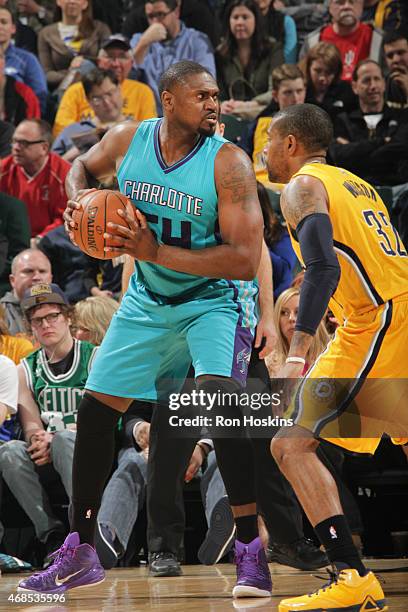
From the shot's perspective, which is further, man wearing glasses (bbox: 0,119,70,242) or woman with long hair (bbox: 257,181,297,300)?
man wearing glasses (bbox: 0,119,70,242)

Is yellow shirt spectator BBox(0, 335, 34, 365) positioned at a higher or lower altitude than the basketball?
lower

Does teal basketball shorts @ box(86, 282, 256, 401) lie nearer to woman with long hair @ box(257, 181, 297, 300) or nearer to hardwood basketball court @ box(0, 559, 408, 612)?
hardwood basketball court @ box(0, 559, 408, 612)

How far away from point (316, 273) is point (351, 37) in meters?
→ 5.39

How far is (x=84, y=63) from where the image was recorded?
7707 millimetres

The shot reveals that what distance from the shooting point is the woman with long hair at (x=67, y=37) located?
8.09 metres

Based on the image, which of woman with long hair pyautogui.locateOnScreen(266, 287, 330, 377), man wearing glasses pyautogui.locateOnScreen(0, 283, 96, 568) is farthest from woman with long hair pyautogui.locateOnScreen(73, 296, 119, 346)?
woman with long hair pyautogui.locateOnScreen(266, 287, 330, 377)

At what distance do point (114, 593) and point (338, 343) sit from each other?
4.06 ft

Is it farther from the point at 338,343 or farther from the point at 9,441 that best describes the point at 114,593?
the point at 9,441

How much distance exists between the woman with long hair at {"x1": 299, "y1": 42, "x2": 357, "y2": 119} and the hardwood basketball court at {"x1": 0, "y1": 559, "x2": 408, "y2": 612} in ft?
13.1

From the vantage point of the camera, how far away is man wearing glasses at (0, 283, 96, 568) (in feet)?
14.5

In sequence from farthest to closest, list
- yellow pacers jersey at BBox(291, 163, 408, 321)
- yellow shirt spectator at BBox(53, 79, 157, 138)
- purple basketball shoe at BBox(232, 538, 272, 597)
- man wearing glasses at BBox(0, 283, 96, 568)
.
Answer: yellow shirt spectator at BBox(53, 79, 157, 138), man wearing glasses at BBox(0, 283, 96, 568), purple basketball shoe at BBox(232, 538, 272, 597), yellow pacers jersey at BBox(291, 163, 408, 321)

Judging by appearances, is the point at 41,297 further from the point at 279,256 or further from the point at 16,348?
the point at 279,256

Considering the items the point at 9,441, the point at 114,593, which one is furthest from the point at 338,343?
the point at 9,441

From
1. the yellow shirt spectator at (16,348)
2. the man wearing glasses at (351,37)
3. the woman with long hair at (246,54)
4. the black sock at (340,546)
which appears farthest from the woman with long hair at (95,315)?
the man wearing glasses at (351,37)
